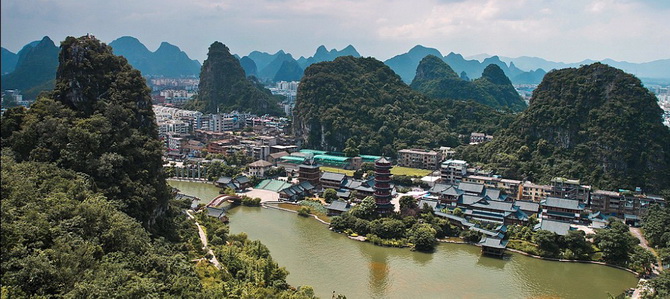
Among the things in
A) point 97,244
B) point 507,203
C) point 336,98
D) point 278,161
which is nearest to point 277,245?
point 97,244

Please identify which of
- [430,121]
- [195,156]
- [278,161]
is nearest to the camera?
[278,161]

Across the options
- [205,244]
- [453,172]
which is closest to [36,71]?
[453,172]

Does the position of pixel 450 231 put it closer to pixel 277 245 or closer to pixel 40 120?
pixel 277 245

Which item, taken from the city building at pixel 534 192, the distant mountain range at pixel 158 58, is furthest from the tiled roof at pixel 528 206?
the distant mountain range at pixel 158 58

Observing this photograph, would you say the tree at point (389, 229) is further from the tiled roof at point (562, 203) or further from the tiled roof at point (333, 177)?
the tiled roof at point (333, 177)

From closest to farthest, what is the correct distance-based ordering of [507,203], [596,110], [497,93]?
1. [507,203]
2. [596,110]
3. [497,93]

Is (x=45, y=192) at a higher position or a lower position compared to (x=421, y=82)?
lower
